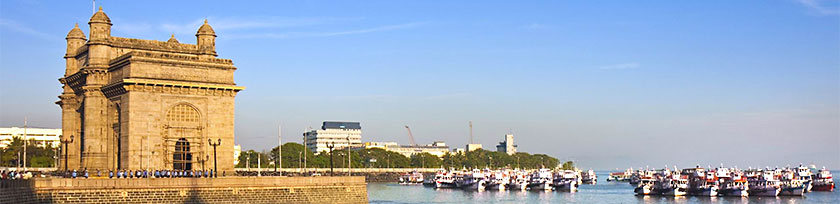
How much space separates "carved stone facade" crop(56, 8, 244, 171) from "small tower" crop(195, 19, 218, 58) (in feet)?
0.31

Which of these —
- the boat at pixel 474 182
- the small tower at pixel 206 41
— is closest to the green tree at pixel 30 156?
the boat at pixel 474 182

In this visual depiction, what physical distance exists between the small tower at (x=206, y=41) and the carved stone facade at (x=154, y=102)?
9 cm

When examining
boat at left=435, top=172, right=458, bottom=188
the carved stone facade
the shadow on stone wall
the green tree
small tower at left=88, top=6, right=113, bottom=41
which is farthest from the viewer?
boat at left=435, top=172, right=458, bottom=188

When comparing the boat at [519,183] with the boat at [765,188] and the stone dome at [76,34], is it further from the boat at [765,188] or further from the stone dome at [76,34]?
the stone dome at [76,34]

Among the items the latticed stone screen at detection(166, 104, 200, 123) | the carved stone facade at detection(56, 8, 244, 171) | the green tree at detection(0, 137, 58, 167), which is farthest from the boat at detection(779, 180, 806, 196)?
the green tree at detection(0, 137, 58, 167)

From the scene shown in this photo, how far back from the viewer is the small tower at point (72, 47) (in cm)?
9975

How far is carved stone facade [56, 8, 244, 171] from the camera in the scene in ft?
285

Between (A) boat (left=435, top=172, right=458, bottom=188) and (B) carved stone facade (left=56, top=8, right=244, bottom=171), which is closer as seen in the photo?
(B) carved stone facade (left=56, top=8, right=244, bottom=171)

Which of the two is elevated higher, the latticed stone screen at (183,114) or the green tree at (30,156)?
the latticed stone screen at (183,114)

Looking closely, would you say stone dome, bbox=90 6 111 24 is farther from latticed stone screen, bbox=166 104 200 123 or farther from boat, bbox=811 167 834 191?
boat, bbox=811 167 834 191

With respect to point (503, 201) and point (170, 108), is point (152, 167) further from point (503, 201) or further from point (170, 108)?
point (503, 201)

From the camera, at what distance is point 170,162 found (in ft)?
292

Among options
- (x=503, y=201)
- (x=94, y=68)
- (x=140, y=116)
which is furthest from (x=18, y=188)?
(x=503, y=201)

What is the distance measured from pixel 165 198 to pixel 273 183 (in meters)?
9.58
